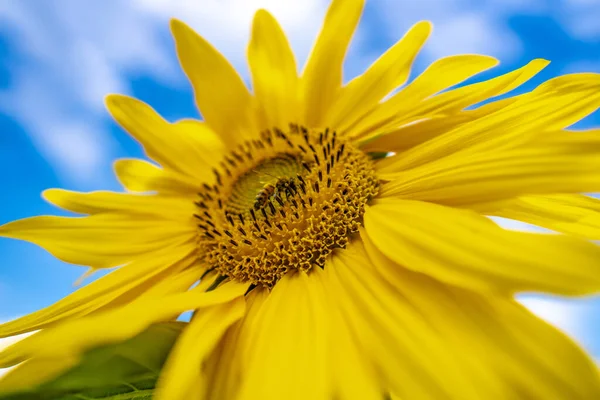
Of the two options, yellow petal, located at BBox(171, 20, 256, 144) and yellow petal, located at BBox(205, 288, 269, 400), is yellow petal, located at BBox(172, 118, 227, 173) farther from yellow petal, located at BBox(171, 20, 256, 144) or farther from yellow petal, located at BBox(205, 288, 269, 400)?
yellow petal, located at BBox(205, 288, 269, 400)

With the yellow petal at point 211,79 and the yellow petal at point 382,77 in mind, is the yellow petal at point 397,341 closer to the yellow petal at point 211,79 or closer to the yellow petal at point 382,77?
the yellow petal at point 382,77

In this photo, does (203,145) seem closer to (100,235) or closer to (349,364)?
(100,235)

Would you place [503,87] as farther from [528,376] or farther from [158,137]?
[158,137]

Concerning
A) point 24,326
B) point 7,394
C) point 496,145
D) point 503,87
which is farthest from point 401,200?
point 24,326

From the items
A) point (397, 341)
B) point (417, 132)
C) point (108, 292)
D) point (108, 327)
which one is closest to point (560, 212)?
point (417, 132)

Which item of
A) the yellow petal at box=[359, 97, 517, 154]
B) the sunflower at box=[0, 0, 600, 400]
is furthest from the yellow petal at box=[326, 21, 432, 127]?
the yellow petal at box=[359, 97, 517, 154]

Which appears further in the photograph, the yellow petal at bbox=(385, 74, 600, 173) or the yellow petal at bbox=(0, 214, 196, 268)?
the yellow petal at bbox=(0, 214, 196, 268)

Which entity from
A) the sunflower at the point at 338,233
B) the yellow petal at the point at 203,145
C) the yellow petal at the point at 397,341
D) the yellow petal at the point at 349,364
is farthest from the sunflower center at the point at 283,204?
the yellow petal at the point at 349,364
